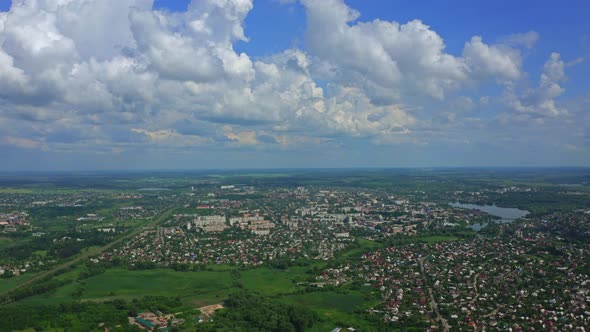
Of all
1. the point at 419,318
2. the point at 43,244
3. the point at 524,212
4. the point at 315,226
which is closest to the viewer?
the point at 419,318

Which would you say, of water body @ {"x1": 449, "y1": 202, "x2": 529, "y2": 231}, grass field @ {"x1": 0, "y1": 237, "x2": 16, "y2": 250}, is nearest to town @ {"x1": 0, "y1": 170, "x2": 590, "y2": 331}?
grass field @ {"x1": 0, "y1": 237, "x2": 16, "y2": 250}

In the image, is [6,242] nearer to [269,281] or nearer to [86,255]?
[86,255]

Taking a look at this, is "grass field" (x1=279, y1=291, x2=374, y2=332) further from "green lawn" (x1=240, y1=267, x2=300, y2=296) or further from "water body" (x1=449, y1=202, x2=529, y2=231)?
"water body" (x1=449, y1=202, x2=529, y2=231)

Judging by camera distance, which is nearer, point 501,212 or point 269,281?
A: point 269,281

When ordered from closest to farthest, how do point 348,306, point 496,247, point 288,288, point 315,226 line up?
point 348,306 → point 288,288 → point 496,247 → point 315,226

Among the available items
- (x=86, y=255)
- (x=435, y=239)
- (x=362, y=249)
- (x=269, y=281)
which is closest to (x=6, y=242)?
(x=86, y=255)

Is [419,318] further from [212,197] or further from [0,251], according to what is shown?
[212,197]

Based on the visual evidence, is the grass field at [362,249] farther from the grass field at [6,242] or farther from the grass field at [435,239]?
the grass field at [6,242]

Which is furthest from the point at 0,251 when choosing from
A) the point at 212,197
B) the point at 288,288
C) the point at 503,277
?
the point at 212,197
